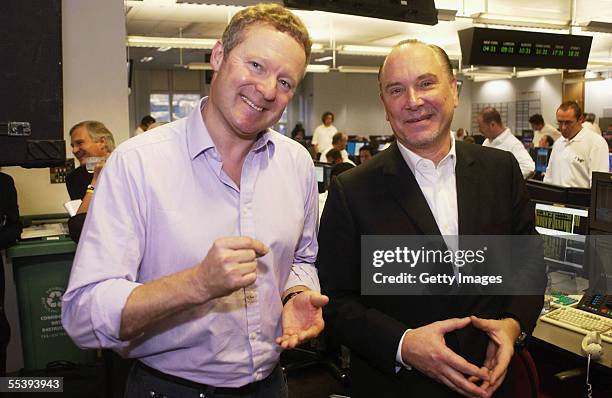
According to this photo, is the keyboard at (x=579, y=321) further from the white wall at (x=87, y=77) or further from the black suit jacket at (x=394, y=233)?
the white wall at (x=87, y=77)

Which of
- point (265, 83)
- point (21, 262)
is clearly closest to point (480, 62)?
point (21, 262)

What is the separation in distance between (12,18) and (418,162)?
1073 millimetres

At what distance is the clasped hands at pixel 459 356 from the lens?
1314mm

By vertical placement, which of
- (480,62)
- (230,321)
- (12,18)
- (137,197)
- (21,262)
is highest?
(480,62)

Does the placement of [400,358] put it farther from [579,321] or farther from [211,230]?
[579,321]

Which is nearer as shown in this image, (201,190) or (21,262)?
(201,190)

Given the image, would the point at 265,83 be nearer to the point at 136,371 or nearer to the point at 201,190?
the point at 201,190

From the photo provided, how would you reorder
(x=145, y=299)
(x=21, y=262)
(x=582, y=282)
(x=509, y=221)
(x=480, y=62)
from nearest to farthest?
(x=145, y=299) < (x=509, y=221) < (x=582, y=282) < (x=21, y=262) < (x=480, y=62)

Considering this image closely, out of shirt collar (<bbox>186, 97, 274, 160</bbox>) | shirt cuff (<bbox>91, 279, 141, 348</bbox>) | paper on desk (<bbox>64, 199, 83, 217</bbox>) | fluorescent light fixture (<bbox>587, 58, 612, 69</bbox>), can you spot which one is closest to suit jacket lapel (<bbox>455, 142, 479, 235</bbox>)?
shirt collar (<bbox>186, 97, 274, 160</bbox>)

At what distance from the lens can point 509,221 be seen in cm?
157

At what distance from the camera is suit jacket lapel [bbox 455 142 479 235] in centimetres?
150

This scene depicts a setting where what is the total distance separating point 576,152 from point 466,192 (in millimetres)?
4740

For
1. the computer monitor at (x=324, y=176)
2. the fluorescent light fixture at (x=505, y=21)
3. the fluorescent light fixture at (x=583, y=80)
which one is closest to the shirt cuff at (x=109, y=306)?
the computer monitor at (x=324, y=176)

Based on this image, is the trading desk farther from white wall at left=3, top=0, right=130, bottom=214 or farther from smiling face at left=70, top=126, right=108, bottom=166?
white wall at left=3, top=0, right=130, bottom=214
